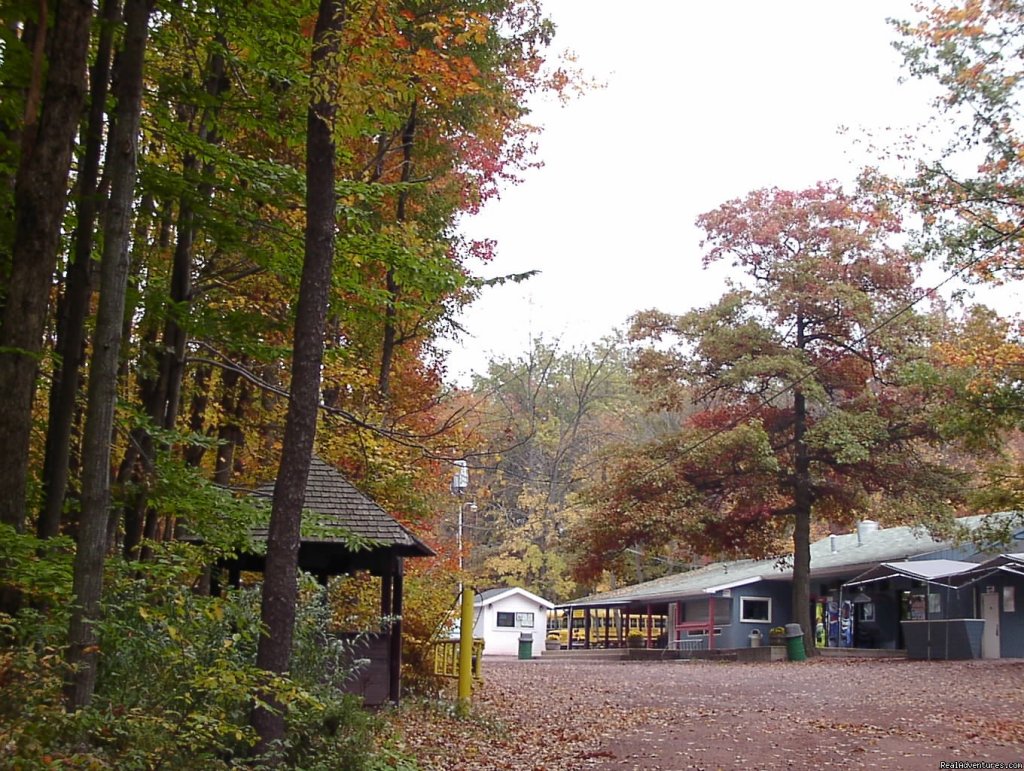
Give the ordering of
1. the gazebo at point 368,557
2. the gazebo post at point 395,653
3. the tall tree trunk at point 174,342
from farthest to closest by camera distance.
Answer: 1. the gazebo post at point 395,653
2. the gazebo at point 368,557
3. the tall tree trunk at point 174,342

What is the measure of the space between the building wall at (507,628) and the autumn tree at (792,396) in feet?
48.7

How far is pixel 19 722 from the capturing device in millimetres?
5332

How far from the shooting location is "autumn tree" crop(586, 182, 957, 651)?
106 feet

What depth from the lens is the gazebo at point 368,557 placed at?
14.4 meters

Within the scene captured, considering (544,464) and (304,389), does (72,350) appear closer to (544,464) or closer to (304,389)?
(304,389)

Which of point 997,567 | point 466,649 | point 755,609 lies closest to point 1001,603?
point 997,567

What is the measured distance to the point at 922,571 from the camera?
31109mm

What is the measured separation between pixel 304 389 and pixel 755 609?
3503 centimetres

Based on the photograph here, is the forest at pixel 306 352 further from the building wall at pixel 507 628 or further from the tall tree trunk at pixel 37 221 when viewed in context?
the building wall at pixel 507 628

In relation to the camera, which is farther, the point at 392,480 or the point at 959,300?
the point at 959,300

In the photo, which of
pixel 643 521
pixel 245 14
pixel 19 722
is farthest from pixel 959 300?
pixel 19 722

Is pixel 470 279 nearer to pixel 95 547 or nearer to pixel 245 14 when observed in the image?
pixel 245 14

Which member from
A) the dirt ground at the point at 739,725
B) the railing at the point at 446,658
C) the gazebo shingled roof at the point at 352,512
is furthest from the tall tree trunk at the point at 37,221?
the railing at the point at 446,658

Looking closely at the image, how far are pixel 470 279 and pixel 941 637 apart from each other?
21.9m
